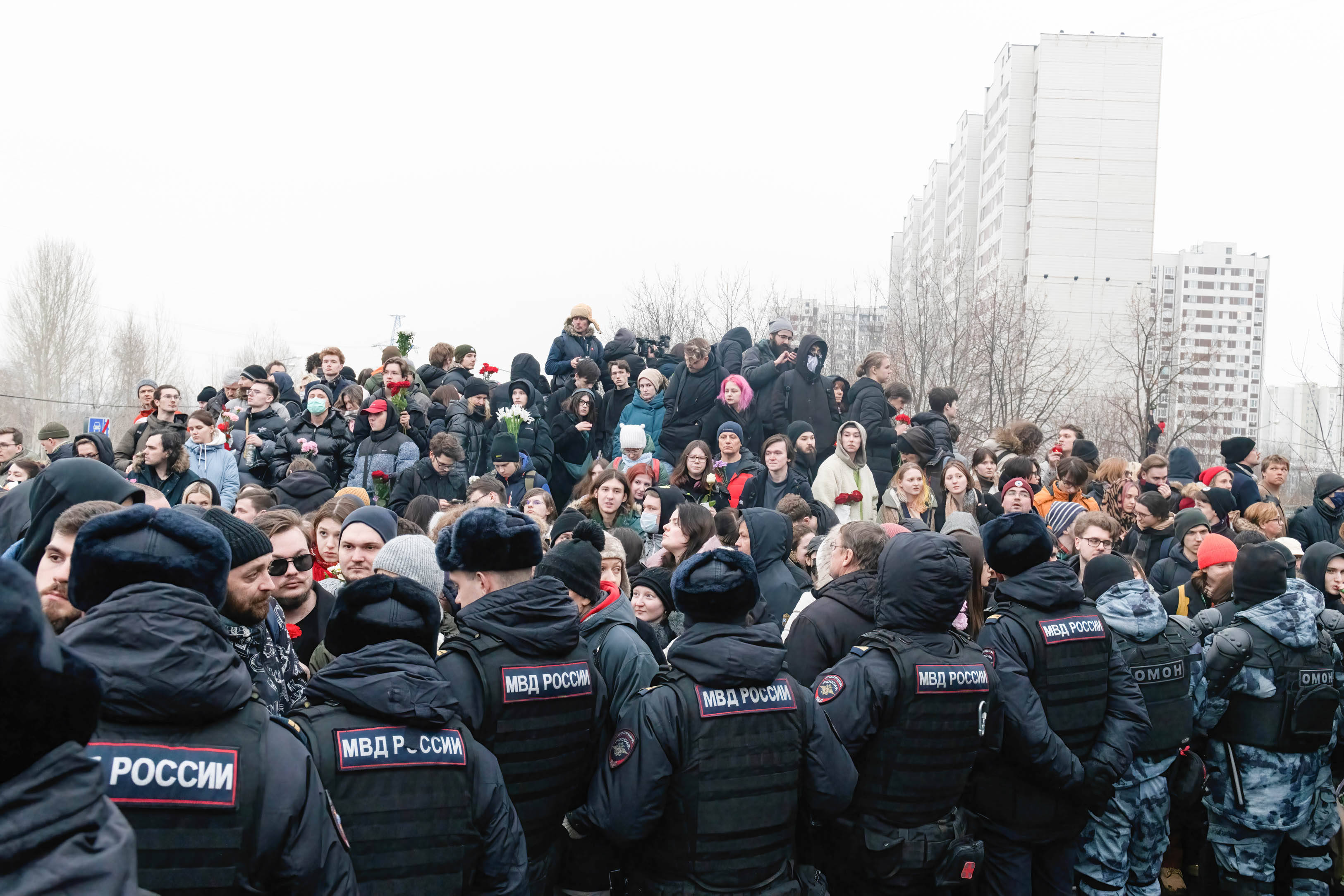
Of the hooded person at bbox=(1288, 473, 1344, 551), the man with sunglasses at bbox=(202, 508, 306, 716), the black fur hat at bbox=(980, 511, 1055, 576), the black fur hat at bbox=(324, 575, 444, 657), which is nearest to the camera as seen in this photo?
the black fur hat at bbox=(324, 575, 444, 657)

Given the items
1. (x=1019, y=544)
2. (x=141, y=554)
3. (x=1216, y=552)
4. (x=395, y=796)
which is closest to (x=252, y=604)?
(x=395, y=796)

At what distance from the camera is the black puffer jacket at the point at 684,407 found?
34.8ft

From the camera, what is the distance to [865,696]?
12.4ft

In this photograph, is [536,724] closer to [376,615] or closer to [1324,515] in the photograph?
[376,615]

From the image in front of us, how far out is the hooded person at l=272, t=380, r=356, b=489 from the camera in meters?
9.66

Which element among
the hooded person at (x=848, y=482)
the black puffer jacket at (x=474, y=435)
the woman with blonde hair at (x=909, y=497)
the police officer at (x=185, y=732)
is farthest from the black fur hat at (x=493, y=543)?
the black puffer jacket at (x=474, y=435)

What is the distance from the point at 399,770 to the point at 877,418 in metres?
8.14

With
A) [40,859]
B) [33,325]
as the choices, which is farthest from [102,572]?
[33,325]

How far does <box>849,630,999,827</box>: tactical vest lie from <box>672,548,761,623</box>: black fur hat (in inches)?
28.2

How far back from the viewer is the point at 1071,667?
14.5 feet

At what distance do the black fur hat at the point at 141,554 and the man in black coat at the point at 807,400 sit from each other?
352 inches

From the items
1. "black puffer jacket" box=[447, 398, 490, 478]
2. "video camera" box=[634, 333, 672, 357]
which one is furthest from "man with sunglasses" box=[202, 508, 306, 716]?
"video camera" box=[634, 333, 672, 357]

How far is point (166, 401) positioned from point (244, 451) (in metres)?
0.98

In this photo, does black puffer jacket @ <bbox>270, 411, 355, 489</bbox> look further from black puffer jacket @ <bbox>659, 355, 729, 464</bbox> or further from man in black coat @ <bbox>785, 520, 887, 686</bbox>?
man in black coat @ <bbox>785, 520, 887, 686</bbox>
